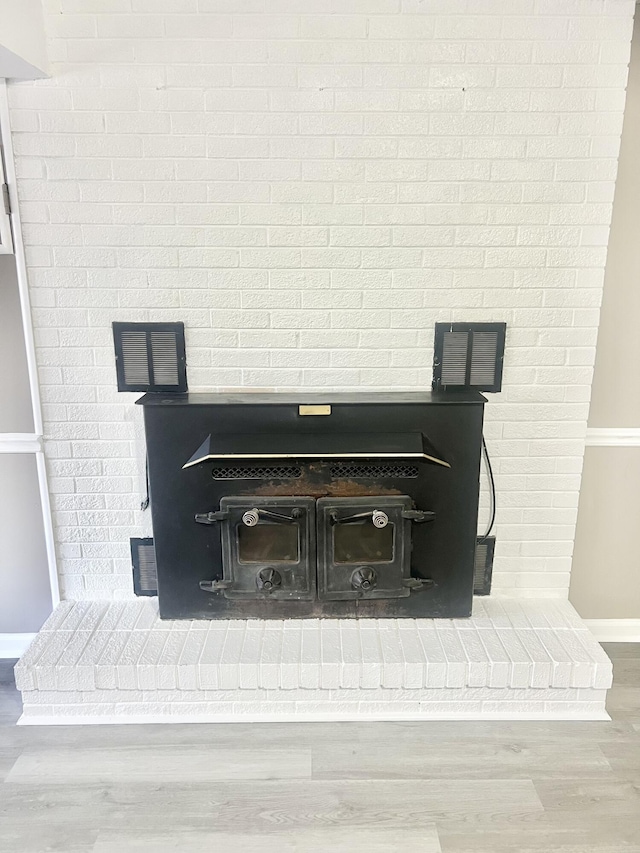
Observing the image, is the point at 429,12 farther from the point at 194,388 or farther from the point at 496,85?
the point at 194,388

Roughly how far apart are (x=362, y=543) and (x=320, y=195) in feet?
3.77

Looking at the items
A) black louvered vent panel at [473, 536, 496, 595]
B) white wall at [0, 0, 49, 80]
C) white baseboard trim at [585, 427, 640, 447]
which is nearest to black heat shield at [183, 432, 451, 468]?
black louvered vent panel at [473, 536, 496, 595]

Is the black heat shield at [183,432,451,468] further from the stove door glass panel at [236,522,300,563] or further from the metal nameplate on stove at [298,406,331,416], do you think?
the stove door glass panel at [236,522,300,563]

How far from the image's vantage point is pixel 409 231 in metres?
1.97

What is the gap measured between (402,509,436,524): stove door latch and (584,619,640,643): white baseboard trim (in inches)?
35.2

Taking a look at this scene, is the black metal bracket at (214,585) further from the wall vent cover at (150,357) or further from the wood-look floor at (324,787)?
the wall vent cover at (150,357)

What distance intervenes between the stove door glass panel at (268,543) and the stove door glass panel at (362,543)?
0.14 meters

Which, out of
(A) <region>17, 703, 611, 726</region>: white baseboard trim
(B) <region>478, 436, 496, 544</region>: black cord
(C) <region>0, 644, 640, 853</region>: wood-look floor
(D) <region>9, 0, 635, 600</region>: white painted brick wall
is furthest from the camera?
Answer: (B) <region>478, 436, 496, 544</region>: black cord

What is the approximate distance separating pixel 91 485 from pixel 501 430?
4.79ft

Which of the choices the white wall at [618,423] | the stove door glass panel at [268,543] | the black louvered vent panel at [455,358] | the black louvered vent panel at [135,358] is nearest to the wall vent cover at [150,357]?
the black louvered vent panel at [135,358]

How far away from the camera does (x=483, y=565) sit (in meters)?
2.22

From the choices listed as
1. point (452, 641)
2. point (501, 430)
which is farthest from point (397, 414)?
point (452, 641)

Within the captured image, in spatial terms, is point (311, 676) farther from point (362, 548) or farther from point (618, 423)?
point (618, 423)

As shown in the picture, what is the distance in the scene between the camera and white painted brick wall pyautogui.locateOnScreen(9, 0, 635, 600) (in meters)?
1.85
